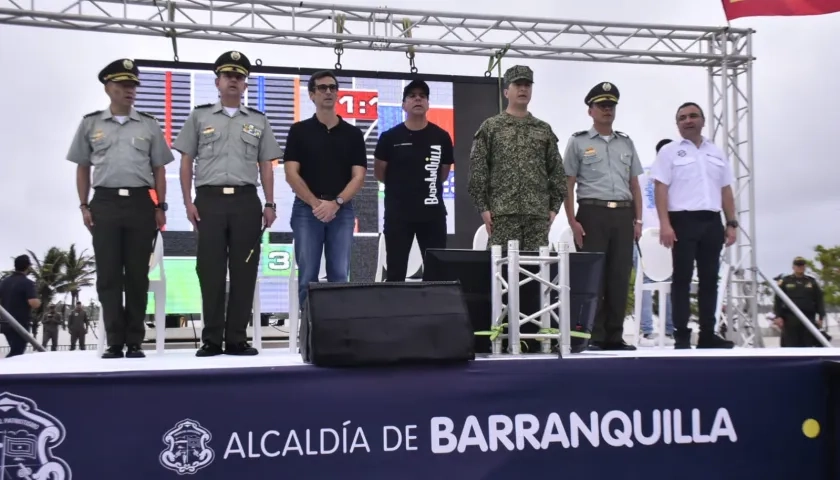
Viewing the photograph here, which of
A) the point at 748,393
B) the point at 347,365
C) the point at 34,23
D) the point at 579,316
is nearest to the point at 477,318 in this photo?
the point at 579,316

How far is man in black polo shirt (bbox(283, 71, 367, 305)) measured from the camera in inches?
145

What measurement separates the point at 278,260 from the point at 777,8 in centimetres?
479

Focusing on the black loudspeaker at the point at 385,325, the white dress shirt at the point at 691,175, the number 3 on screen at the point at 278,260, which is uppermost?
the white dress shirt at the point at 691,175

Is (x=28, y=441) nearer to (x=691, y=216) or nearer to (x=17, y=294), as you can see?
(x=691, y=216)

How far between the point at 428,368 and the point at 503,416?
13.3 inches

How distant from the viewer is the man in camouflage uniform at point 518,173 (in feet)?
11.6

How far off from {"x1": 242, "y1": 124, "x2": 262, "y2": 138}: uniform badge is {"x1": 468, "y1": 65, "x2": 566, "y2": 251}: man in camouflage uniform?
1111 mm

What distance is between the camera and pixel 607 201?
12.6 ft

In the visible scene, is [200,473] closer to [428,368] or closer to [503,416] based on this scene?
[428,368]

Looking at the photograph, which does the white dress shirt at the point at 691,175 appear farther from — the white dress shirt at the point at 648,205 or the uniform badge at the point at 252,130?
the white dress shirt at the point at 648,205

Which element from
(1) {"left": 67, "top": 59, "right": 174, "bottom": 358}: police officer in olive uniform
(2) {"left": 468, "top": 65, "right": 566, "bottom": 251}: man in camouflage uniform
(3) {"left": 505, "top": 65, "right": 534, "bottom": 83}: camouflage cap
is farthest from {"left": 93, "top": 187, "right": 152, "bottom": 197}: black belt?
(3) {"left": 505, "top": 65, "right": 534, "bottom": 83}: camouflage cap

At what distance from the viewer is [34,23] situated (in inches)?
223

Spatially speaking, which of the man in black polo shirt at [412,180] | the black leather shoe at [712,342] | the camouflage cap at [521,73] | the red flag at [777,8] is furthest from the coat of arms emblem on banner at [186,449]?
the red flag at [777,8]

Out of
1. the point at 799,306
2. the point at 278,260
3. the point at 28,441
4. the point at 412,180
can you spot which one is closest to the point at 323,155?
the point at 412,180
